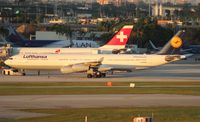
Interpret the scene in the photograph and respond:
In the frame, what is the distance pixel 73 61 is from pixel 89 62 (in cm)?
208

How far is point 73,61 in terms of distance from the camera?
81062 millimetres

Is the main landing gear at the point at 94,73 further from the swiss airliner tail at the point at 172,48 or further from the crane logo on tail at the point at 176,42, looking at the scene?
the crane logo on tail at the point at 176,42

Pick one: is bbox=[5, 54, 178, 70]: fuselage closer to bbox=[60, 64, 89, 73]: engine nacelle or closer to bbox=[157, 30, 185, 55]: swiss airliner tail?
bbox=[60, 64, 89, 73]: engine nacelle

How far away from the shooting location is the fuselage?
3152 inches

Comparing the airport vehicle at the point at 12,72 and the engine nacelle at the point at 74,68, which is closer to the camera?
the engine nacelle at the point at 74,68

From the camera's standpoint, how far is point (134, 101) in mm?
49938

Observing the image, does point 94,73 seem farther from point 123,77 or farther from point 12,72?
point 12,72

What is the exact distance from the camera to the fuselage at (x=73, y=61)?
3152 inches

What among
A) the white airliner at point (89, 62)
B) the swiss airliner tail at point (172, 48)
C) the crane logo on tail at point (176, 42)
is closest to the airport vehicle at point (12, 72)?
the white airliner at point (89, 62)

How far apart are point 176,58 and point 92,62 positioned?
9046mm

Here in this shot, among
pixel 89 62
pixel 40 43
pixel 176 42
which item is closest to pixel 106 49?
pixel 176 42

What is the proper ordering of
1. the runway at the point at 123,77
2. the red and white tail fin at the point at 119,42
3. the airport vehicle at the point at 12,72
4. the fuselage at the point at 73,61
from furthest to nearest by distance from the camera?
the red and white tail fin at the point at 119,42 < the airport vehicle at the point at 12,72 < the fuselage at the point at 73,61 < the runway at the point at 123,77

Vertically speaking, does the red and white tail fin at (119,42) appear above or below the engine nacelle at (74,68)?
above

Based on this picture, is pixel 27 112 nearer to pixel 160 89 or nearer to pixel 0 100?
pixel 0 100
